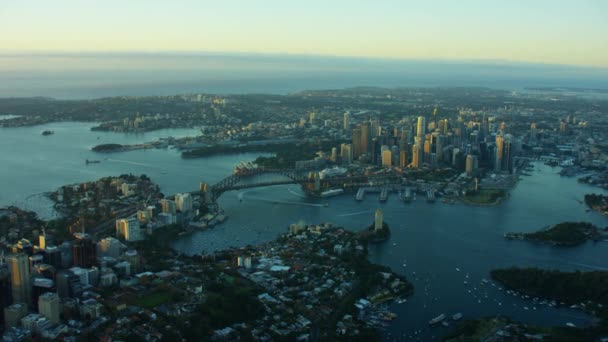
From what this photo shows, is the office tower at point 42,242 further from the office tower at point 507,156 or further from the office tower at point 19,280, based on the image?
the office tower at point 507,156

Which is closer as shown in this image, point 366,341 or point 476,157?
point 366,341

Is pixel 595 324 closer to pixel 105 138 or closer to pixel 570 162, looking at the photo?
pixel 570 162

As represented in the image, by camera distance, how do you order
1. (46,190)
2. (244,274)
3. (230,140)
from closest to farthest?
(244,274)
(46,190)
(230,140)

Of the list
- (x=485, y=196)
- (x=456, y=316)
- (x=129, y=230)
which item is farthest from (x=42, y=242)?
(x=485, y=196)

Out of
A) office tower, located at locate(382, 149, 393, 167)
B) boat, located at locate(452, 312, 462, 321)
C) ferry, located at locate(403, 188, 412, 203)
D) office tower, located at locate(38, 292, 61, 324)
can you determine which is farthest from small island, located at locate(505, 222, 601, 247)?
office tower, located at locate(38, 292, 61, 324)

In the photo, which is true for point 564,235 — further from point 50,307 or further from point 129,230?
point 50,307

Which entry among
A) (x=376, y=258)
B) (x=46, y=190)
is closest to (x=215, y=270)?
(x=376, y=258)
